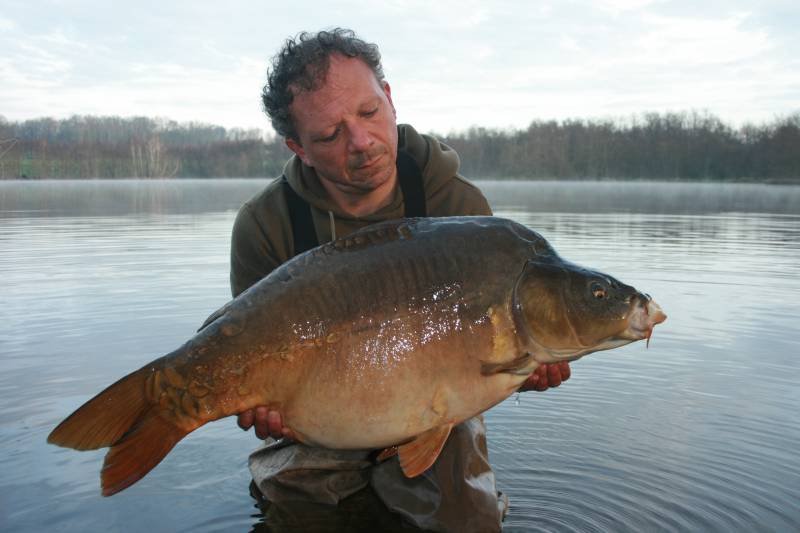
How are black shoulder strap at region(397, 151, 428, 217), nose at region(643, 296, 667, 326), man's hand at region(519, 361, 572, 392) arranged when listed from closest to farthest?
1. nose at region(643, 296, 667, 326)
2. man's hand at region(519, 361, 572, 392)
3. black shoulder strap at region(397, 151, 428, 217)

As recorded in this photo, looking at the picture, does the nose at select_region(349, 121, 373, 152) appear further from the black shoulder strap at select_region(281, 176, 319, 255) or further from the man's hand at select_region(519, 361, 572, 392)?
the man's hand at select_region(519, 361, 572, 392)

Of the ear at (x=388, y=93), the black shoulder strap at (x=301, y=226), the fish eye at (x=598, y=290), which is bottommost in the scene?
the fish eye at (x=598, y=290)

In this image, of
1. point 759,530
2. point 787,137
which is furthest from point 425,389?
point 787,137

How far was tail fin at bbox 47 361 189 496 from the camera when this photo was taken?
2.62 metres

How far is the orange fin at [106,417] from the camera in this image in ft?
8.51

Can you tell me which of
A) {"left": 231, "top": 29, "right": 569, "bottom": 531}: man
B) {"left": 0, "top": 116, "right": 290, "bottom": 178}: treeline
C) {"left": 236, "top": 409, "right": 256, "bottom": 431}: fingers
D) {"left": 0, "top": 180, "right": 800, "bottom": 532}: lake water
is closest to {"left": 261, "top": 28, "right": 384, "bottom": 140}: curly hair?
{"left": 231, "top": 29, "right": 569, "bottom": 531}: man

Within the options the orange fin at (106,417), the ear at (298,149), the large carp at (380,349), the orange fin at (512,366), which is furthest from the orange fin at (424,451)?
the ear at (298,149)

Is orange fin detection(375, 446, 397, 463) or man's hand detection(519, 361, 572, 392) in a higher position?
man's hand detection(519, 361, 572, 392)

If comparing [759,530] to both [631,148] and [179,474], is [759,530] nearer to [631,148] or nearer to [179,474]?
[179,474]

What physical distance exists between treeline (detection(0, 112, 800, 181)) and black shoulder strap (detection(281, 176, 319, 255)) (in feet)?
271

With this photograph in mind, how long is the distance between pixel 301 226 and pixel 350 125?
61cm

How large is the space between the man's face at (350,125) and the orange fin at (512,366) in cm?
128

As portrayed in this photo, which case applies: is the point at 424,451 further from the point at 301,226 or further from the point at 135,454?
the point at 301,226

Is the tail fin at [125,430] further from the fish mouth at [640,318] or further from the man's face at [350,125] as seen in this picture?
the fish mouth at [640,318]
